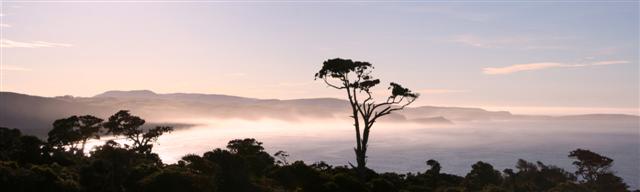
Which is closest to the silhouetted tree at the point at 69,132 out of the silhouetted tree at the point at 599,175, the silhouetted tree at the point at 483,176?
the silhouetted tree at the point at 483,176

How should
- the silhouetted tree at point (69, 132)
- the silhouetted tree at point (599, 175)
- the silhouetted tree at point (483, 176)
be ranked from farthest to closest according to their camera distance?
the silhouetted tree at point (69, 132), the silhouetted tree at point (599, 175), the silhouetted tree at point (483, 176)

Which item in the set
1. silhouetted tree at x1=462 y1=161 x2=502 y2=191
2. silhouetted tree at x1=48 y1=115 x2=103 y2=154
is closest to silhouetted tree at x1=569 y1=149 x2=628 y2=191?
silhouetted tree at x1=462 y1=161 x2=502 y2=191

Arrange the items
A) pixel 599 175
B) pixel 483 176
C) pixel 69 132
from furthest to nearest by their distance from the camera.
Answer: pixel 599 175
pixel 69 132
pixel 483 176

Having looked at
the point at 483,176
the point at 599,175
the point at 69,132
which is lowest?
the point at 483,176

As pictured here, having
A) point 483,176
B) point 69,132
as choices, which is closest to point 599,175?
point 483,176

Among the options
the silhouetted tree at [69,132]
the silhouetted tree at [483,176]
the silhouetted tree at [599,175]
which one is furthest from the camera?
the silhouetted tree at [69,132]

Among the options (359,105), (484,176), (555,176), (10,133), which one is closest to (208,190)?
(359,105)

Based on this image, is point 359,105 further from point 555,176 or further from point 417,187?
point 555,176

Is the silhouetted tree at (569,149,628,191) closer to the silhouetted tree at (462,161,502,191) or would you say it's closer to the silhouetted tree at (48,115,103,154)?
the silhouetted tree at (462,161,502,191)

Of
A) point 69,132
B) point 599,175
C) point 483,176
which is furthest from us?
point 599,175

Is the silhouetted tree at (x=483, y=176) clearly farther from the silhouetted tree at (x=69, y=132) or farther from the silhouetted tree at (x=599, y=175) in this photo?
the silhouetted tree at (x=69, y=132)

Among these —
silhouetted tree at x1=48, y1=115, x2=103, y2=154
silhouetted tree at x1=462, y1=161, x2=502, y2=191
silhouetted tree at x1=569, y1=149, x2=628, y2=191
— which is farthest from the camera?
silhouetted tree at x1=48, y1=115, x2=103, y2=154

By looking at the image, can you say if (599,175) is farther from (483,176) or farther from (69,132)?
(69,132)

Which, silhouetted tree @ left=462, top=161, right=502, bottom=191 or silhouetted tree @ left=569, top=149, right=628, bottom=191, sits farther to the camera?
silhouetted tree @ left=569, top=149, right=628, bottom=191
